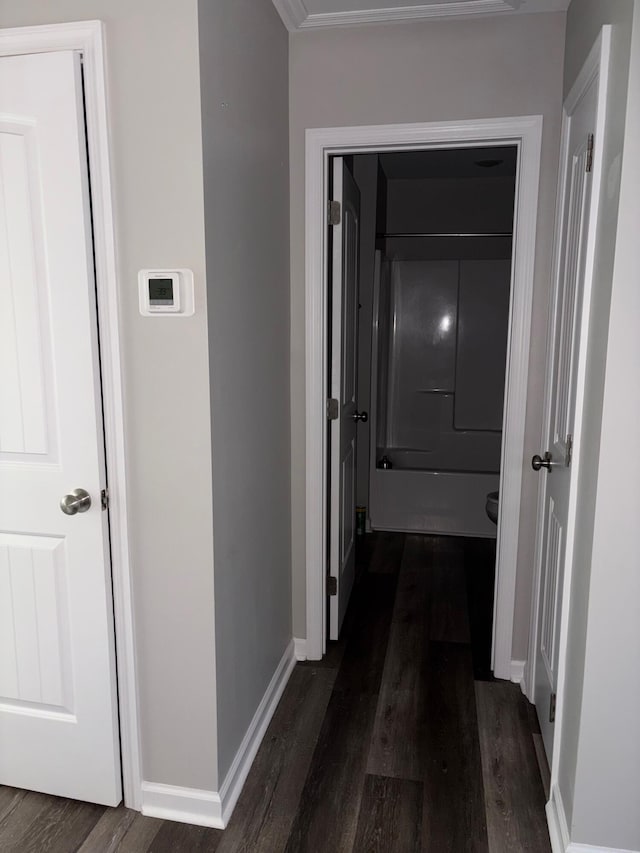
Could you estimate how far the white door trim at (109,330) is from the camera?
155 centimetres

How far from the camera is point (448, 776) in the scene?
202 cm

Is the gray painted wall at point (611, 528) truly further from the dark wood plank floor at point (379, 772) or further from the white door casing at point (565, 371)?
the dark wood plank floor at point (379, 772)

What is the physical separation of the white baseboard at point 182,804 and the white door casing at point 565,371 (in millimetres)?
1023

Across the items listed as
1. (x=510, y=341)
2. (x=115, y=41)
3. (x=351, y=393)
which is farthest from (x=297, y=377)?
(x=115, y=41)

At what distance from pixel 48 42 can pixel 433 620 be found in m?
2.67

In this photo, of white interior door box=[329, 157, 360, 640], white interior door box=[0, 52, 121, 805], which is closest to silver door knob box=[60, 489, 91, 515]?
white interior door box=[0, 52, 121, 805]

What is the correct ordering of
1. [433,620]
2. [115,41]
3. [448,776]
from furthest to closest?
[433,620]
[448,776]
[115,41]

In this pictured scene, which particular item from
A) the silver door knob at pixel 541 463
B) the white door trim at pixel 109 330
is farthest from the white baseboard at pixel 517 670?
the white door trim at pixel 109 330

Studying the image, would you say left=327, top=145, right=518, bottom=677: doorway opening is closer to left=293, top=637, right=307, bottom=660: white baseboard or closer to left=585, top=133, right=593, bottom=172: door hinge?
left=293, top=637, right=307, bottom=660: white baseboard

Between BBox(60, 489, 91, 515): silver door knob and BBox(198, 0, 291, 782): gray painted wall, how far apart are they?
34cm

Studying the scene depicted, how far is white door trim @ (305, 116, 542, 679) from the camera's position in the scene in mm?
2270

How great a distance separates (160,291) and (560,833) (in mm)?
1763

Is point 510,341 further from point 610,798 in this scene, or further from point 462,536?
point 462,536

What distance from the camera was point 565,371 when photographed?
6.64ft
